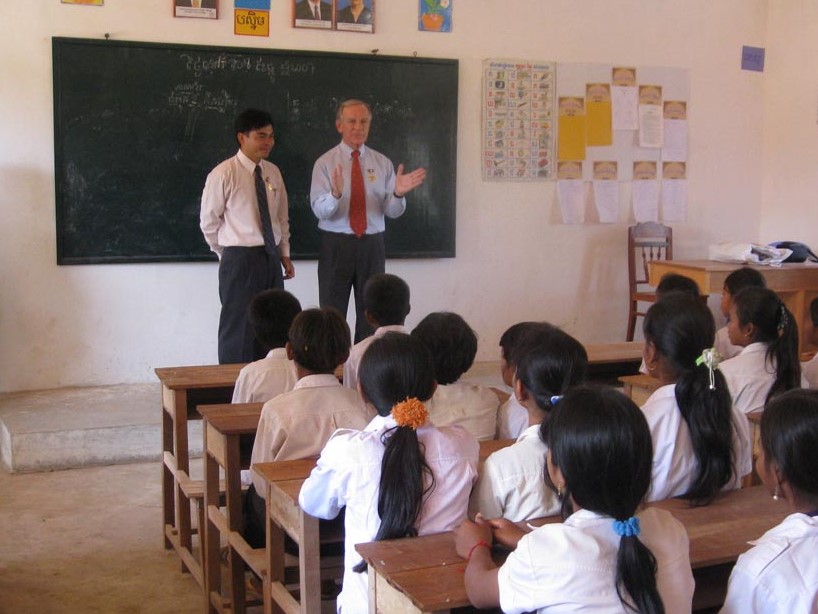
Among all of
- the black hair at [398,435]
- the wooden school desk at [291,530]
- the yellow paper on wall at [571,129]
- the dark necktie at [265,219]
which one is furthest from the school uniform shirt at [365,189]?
the black hair at [398,435]

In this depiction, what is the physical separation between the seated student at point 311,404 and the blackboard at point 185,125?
2981 millimetres

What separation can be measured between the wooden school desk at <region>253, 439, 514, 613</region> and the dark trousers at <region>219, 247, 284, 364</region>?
2427 millimetres

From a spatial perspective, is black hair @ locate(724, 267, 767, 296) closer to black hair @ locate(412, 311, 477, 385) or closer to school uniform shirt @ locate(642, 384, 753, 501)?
black hair @ locate(412, 311, 477, 385)

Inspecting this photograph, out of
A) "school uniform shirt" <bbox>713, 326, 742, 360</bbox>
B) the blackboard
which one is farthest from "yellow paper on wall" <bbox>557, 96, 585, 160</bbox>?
"school uniform shirt" <bbox>713, 326, 742, 360</bbox>

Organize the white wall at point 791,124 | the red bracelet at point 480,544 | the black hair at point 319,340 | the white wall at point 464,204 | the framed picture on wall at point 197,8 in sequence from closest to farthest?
1. the red bracelet at point 480,544
2. the black hair at point 319,340
3. the white wall at point 464,204
4. the framed picture on wall at point 197,8
5. the white wall at point 791,124

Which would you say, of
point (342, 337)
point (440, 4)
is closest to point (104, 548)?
point (342, 337)

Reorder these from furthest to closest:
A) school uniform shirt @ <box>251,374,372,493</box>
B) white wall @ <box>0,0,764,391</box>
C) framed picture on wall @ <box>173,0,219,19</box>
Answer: framed picture on wall @ <box>173,0,219,19</box>
white wall @ <box>0,0,764,391</box>
school uniform shirt @ <box>251,374,372,493</box>

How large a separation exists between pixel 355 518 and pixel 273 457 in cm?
59

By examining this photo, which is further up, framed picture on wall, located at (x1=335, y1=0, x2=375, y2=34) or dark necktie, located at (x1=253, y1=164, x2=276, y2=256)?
framed picture on wall, located at (x1=335, y1=0, x2=375, y2=34)

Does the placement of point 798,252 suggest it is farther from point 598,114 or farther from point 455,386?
point 455,386

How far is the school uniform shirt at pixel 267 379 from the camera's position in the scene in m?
3.03

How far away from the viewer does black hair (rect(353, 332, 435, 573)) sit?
6.09ft

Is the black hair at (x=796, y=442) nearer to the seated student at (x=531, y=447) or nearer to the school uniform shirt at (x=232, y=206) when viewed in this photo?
the seated student at (x=531, y=447)

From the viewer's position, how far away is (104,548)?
353 centimetres
